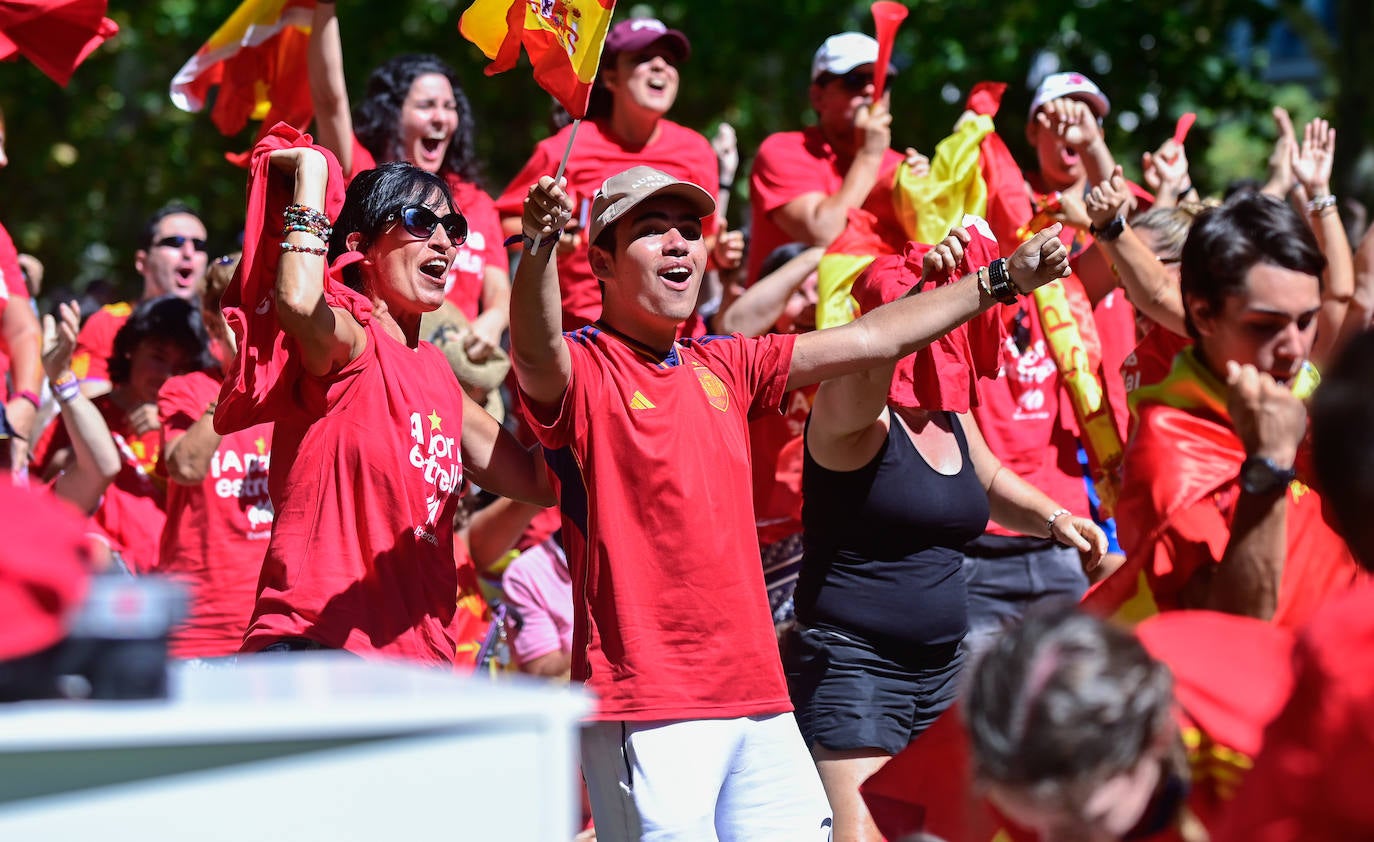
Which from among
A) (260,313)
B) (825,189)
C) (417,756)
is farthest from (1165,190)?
(417,756)

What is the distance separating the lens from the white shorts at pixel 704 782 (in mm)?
3938

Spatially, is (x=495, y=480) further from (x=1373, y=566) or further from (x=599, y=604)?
(x=1373, y=566)

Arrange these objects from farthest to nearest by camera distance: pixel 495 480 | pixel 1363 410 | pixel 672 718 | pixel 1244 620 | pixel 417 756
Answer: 1. pixel 495 480
2. pixel 672 718
3. pixel 1244 620
4. pixel 1363 410
5. pixel 417 756

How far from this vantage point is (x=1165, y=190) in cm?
665

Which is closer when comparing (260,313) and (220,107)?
(260,313)

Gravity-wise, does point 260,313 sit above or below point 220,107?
below

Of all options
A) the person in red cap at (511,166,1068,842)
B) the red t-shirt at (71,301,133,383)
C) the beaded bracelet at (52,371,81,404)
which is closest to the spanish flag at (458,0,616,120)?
the person in red cap at (511,166,1068,842)

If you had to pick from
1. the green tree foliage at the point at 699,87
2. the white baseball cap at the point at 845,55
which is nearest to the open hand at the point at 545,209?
the white baseball cap at the point at 845,55

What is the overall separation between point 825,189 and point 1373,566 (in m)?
4.71

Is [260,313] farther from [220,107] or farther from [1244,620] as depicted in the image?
[220,107]

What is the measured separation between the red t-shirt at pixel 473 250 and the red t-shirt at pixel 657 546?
106 inches

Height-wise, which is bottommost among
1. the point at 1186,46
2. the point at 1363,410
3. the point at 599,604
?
the point at 599,604

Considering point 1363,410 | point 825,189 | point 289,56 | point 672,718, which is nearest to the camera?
point 1363,410

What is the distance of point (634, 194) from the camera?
14.0ft
